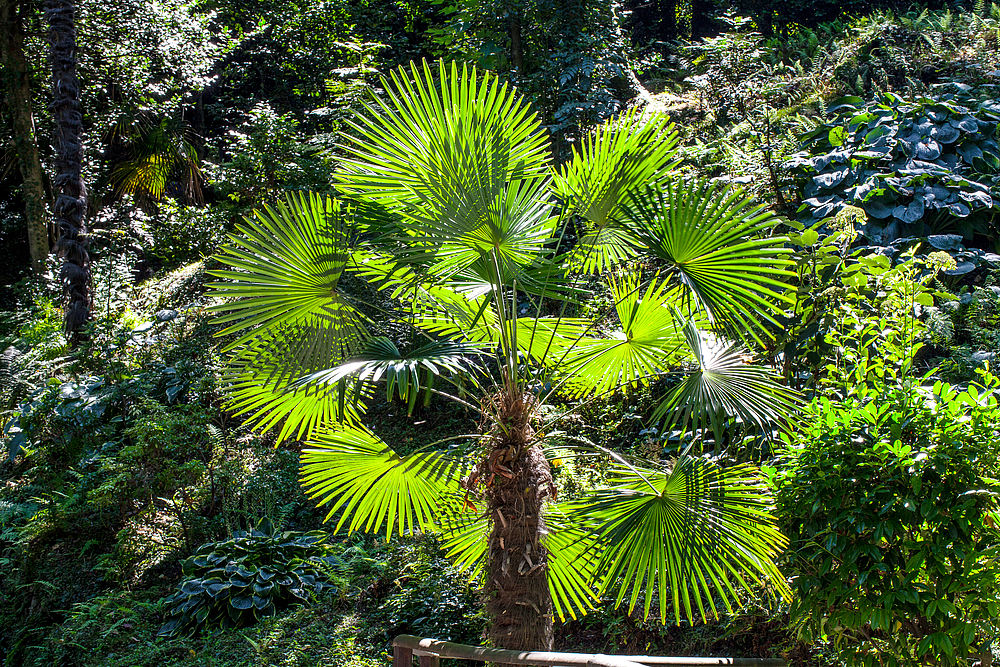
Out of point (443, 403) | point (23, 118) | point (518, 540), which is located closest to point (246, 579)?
point (443, 403)

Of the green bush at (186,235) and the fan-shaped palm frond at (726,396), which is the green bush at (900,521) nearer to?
the fan-shaped palm frond at (726,396)

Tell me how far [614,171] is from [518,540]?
6.33 feet

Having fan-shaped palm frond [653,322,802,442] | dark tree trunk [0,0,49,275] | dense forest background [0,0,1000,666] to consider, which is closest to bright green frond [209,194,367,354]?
dense forest background [0,0,1000,666]

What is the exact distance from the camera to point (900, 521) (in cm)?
267

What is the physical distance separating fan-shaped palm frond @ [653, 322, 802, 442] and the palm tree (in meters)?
0.01

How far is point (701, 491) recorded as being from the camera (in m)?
3.02

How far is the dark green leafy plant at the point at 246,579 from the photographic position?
5.16 m

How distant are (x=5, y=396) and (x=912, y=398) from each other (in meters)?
8.70

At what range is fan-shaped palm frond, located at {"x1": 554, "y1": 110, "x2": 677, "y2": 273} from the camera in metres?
3.46

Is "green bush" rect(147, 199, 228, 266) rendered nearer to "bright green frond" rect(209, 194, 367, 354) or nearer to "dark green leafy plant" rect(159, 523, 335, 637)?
"dark green leafy plant" rect(159, 523, 335, 637)

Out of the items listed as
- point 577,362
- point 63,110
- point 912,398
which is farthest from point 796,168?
point 63,110

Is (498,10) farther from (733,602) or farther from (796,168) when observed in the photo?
(733,602)

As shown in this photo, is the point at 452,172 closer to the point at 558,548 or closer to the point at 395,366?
the point at 395,366

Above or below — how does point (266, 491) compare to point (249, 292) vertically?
below
